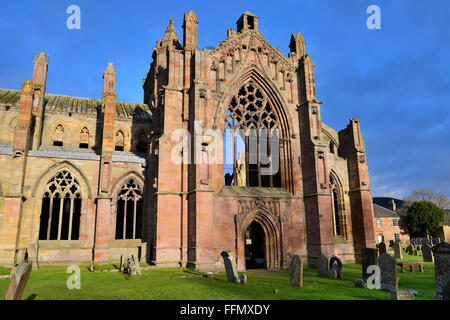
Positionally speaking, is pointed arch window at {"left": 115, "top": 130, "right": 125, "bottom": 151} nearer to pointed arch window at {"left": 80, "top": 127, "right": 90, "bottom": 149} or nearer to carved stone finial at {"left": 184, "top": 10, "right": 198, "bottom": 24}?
pointed arch window at {"left": 80, "top": 127, "right": 90, "bottom": 149}

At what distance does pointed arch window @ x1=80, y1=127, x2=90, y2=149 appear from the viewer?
96.6ft

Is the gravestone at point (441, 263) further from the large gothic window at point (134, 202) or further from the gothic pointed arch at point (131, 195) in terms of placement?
the large gothic window at point (134, 202)

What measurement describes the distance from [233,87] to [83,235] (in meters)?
15.4

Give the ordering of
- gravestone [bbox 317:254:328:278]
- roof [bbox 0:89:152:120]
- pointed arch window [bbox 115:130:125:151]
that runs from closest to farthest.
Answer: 1. gravestone [bbox 317:254:328:278]
2. roof [bbox 0:89:152:120]
3. pointed arch window [bbox 115:130:125:151]

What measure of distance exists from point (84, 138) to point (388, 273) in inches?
1055

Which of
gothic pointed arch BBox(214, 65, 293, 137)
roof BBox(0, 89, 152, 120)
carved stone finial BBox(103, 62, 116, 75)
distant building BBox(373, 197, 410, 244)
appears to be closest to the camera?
gothic pointed arch BBox(214, 65, 293, 137)

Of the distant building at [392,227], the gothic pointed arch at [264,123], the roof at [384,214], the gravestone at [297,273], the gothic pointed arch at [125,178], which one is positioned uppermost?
the gothic pointed arch at [264,123]

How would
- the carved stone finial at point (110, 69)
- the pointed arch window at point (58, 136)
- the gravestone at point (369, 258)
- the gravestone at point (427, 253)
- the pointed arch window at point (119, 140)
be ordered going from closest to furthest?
the gravestone at point (369, 258)
the gravestone at point (427, 253)
the pointed arch window at point (58, 136)
the pointed arch window at point (119, 140)
the carved stone finial at point (110, 69)

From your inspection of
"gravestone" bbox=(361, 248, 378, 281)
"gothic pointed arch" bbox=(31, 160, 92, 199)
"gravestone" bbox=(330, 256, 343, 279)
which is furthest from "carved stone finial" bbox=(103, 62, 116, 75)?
"gravestone" bbox=(361, 248, 378, 281)

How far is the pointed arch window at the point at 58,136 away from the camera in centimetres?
2851

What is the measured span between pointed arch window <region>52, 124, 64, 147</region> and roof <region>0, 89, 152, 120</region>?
5.08 ft

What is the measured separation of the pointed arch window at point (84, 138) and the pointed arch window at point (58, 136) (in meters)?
1.58

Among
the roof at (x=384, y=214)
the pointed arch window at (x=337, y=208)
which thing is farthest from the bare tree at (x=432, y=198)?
the pointed arch window at (x=337, y=208)
